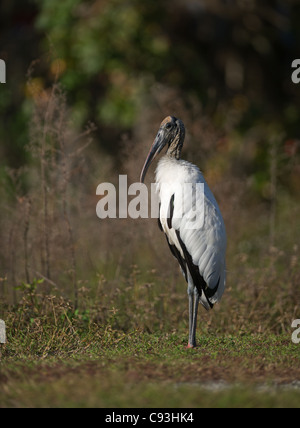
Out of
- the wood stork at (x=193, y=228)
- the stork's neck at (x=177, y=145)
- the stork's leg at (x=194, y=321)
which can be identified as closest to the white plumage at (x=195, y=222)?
the wood stork at (x=193, y=228)

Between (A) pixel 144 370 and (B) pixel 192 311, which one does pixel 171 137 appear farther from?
(A) pixel 144 370

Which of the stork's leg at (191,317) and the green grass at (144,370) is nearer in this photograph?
the green grass at (144,370)

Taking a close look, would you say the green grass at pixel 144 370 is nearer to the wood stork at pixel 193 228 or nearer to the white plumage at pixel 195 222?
the wood stork at pixel 193 228

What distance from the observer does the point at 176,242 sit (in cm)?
593

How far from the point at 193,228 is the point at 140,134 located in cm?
603

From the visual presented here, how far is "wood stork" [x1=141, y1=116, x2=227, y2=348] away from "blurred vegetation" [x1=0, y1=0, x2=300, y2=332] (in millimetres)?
1057

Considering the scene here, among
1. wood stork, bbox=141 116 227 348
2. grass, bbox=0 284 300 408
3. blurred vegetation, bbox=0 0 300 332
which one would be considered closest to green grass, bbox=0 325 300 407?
grass, bbox=0 284 300 408

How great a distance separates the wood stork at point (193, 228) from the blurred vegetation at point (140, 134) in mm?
1057

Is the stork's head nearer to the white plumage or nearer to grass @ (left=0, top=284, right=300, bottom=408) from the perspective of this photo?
the white plumage

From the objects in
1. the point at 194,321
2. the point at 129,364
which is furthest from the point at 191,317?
the point at 129,364

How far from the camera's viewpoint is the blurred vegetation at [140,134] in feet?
23.5

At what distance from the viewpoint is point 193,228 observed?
18.9 ft

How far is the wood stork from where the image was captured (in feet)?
18.8

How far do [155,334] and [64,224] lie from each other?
168 centimetres
